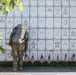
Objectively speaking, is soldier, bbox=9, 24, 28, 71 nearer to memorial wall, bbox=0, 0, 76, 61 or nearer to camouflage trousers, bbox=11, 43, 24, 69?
camouflage trousers, bbox=11, 43, 24, 69

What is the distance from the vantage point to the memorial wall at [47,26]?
6.29 m

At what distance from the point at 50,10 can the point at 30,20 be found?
550mm

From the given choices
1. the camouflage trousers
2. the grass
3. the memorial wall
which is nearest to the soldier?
the camouflage trousers

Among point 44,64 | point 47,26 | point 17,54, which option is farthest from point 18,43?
point 47,26

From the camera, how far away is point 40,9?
6.33 m

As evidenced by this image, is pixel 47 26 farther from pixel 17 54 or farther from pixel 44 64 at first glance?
pixel 17 54

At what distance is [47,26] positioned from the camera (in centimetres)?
631

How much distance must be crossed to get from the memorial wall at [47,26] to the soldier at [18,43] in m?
0.75

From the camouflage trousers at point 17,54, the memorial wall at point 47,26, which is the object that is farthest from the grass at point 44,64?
the camouflage trousers at point 17,54

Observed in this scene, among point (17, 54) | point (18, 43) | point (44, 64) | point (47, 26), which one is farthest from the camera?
point (47, 26)

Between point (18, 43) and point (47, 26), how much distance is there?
4.08 feet

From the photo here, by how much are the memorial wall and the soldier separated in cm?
75

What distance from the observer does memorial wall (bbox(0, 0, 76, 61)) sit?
20.6ft

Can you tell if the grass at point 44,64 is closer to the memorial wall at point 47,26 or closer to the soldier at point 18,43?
the memorial wall at point 47,26
